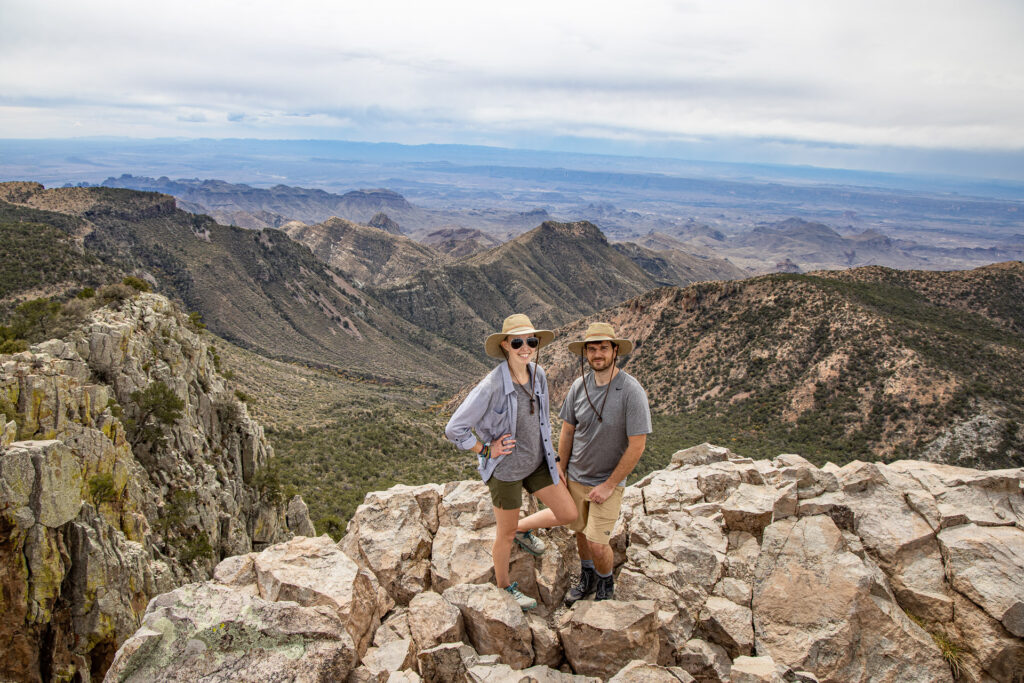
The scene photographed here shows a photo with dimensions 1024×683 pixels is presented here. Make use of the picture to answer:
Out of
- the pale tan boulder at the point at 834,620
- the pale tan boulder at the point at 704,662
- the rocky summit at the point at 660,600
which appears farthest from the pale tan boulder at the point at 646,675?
the pale tan boulder at the point at 834,620

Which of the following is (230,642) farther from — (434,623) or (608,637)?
(608,637)

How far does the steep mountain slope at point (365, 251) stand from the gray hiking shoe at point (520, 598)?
6682 inches

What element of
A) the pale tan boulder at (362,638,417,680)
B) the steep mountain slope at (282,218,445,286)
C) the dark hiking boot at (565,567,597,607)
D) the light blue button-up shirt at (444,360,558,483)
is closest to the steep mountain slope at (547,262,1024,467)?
the dark hiking boot at (565,567,597,607)

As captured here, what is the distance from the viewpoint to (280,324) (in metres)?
93.0

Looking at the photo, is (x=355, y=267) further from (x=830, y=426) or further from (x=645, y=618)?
(x=645, y=618)

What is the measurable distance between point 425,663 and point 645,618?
2.94 metres

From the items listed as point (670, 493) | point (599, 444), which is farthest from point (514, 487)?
point (670, 493)

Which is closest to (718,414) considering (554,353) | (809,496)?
(554,353)

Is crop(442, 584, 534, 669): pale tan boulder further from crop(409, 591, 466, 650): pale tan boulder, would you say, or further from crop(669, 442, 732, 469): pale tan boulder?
crop(669, 442, 732, 469): pale tan boulder

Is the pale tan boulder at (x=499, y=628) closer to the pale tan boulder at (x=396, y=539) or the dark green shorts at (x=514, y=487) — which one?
the dark green shorts at (x=514, y=487)

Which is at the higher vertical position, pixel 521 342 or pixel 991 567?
pixel 521 342

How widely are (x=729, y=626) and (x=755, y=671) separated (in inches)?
50.8

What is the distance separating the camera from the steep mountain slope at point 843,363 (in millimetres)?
36469

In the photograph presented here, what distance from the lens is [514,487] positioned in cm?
734
